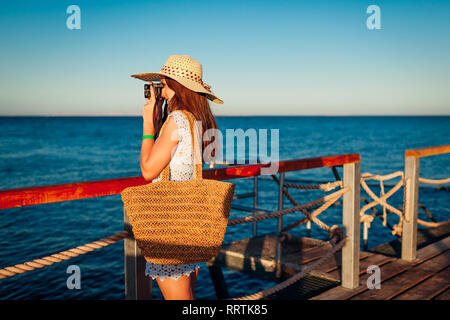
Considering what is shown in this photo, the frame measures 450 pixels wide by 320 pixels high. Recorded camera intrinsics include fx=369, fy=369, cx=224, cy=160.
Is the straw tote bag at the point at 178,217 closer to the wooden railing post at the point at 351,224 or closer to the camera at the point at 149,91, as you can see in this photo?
the camera at the point at 149,91

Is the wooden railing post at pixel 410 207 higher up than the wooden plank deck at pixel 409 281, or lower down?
higher up

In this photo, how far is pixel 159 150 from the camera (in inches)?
62.9

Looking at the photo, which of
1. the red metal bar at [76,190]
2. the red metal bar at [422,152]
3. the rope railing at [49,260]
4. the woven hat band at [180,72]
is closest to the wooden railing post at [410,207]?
the red metal bar at [422,152]

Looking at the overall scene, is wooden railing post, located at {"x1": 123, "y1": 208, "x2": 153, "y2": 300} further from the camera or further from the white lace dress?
the camera

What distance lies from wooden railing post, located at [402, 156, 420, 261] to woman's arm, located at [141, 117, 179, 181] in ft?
11.7

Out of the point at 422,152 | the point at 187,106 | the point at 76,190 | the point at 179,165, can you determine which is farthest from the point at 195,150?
the point at 422,152

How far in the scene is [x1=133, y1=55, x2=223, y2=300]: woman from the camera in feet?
5.30

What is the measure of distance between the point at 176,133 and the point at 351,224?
2337 mm

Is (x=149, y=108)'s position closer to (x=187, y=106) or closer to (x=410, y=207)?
(x=187, y=106)

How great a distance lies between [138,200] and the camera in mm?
1492

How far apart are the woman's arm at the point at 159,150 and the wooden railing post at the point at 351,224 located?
2175 millimetres

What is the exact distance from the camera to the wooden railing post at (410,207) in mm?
4312

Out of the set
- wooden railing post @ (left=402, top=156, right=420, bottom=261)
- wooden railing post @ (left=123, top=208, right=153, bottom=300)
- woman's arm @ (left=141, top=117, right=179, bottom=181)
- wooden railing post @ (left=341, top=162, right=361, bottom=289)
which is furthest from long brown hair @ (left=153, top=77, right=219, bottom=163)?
wooden railing post @ (left=402, top=156, right=420, bottom=261)
